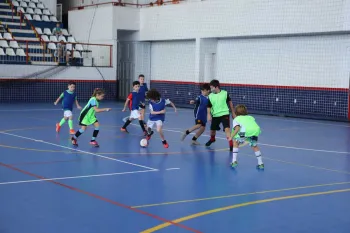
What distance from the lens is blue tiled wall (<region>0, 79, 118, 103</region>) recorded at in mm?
29378

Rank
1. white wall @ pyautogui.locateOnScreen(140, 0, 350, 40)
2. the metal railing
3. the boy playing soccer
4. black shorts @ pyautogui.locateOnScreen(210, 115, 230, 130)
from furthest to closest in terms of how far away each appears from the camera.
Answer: the metal railing, white wall @ pyautogui.locateOnScreen(140, 0, 350, 40), black shorts @ pyautogui.locateOnScreen(210, 115, 230, 130), the boy playing soccer

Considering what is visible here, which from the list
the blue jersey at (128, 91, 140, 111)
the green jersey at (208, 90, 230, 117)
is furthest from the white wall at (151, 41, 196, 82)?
the green jersey at (208, 90, 230, 117)

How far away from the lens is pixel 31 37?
33.0 m

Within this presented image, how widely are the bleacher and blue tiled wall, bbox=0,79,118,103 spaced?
1168 millimetres

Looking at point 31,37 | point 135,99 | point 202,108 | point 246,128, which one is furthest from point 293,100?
point 31,37

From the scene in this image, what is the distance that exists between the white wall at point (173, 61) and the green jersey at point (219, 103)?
16.2m

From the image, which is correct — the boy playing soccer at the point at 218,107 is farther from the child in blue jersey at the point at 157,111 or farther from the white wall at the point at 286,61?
the white wall at the point at 286,61

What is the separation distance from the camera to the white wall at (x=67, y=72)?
2925cm

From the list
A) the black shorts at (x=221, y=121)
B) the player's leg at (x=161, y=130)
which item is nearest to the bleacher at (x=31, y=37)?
the player's leg at (x=161, y=130)

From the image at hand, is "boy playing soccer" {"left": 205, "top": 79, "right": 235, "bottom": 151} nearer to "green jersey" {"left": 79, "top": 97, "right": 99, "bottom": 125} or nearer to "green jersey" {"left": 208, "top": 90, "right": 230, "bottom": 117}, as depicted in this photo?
"green jersey" {"left": 208, "top": 90, "right": 230, "bottom": 117}

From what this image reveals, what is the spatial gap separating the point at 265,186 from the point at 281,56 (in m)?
17.0

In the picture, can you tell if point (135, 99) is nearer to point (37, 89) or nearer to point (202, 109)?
point (202, 109)

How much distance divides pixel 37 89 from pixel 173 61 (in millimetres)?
7834

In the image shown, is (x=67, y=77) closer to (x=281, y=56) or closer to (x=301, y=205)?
Result: (x=281, y=56)
